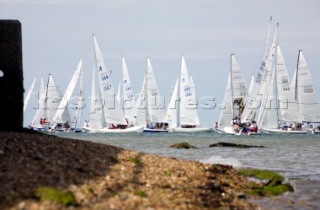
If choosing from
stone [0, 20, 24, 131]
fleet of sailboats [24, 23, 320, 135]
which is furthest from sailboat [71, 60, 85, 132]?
stone [0, 20, 24, 131]

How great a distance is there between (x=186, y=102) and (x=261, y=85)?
1897 cm

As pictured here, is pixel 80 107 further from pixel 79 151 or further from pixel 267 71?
pixel 79 151

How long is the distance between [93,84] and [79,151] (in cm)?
9059

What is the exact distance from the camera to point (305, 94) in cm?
10088

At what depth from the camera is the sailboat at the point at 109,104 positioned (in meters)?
84.3

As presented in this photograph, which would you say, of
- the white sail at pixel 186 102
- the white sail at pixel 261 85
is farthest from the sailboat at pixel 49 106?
the white sail at pixel 261 85

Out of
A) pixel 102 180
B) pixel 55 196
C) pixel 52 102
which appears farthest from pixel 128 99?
pixel 55 196

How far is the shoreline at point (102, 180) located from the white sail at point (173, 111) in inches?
3519

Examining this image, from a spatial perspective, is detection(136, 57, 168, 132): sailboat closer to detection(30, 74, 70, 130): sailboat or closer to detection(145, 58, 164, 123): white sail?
detection(145, 58, 164, 123): white sail

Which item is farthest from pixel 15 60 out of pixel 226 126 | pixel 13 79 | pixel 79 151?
pixel 226 126

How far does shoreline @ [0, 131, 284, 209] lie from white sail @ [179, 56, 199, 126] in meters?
83.5

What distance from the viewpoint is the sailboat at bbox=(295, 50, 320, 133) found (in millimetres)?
97150

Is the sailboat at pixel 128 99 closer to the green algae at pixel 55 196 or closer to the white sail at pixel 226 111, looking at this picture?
the white sail at pixel 226 111

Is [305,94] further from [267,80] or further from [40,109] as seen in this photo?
[40,109]
